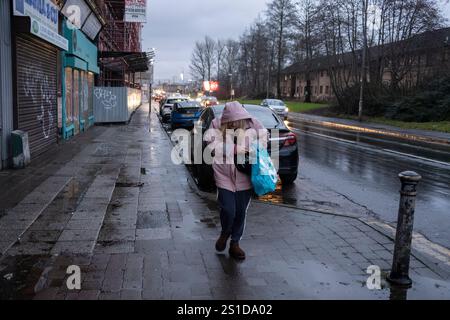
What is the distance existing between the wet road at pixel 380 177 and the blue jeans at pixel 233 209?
2.74 m

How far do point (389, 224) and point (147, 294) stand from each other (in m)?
4.06

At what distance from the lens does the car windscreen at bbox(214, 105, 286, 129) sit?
9.71 m

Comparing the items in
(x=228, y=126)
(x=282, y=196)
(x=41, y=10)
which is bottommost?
(x=282, y=196)

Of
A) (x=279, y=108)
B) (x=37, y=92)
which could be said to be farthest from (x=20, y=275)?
(x=279, y=108)

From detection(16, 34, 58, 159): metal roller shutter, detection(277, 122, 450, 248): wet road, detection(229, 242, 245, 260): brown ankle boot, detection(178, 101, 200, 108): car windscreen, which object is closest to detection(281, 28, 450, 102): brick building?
detection(178, 101, 200, 108): car windscreen

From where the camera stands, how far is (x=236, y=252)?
520 centimetres

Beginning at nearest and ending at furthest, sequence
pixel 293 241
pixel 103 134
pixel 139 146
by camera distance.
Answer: pixel 293 241 → pixel 139 146 → pixel 103 134

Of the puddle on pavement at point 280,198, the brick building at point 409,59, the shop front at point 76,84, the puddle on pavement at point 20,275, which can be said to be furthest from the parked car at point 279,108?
the puddle on pavement at point 20,275

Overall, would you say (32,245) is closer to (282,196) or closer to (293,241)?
(293,241)

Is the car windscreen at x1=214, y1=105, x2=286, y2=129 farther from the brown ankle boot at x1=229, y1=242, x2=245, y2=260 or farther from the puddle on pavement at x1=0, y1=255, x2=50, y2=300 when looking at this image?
the puddle on pavement at x1=0, y1=255, x2=50, y2=300

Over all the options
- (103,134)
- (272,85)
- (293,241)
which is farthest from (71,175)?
(272,85)

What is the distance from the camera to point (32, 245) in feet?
18.0

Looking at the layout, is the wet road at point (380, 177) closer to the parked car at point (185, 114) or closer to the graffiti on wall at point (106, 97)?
the parked car at point (185, 114)

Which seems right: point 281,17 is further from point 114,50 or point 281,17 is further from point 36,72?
point 36,72
